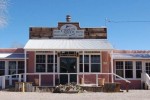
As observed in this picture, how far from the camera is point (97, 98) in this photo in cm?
2050

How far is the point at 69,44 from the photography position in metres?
29.2

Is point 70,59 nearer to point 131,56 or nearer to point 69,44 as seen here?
point 69,44

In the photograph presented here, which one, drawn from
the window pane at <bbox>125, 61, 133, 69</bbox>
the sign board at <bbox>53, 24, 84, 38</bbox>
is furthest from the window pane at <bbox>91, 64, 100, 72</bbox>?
the window pane at <bbox>125, 61, 133, 69</bbox>

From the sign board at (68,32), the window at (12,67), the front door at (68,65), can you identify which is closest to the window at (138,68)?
the sign board at (68,32)

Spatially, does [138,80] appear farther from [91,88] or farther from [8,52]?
[8,52]

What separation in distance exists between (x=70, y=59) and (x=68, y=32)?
2.31 m

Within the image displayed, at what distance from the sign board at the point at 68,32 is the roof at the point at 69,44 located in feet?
1.49

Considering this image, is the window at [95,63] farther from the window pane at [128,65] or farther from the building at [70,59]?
the window pane at [128,65]

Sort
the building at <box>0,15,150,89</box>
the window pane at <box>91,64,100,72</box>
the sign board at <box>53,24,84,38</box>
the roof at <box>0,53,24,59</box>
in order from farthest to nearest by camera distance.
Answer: the roof at <box>0,53,24,59</box>, the sign board at <box>53,24,84,38</box>, the window pane at <box>91,64,100,72</box>, the building at <box>0,15,150,89</box>

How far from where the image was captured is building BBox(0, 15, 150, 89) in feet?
93.4

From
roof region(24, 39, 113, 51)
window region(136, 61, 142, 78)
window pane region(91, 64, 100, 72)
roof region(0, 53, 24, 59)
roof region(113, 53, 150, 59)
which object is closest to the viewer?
roof region(24, 39, 113, 51)

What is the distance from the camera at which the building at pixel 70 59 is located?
28.5 metres

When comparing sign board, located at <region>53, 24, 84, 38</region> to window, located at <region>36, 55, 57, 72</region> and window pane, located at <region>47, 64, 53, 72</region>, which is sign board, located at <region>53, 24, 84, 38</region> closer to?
window, located at <region>36, 55, 57, 72</region>

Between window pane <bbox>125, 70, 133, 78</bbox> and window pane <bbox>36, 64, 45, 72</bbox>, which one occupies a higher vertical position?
window pane <bbox>36, 64, 45, 72</bbox>
